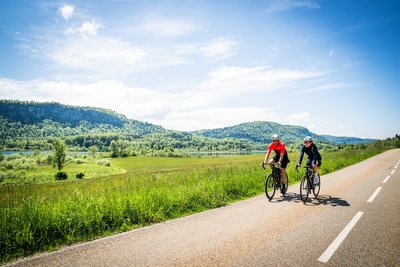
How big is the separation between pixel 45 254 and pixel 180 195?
166 inches

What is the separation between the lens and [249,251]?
4.49 m

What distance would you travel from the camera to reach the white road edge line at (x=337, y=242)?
4238 millimetres

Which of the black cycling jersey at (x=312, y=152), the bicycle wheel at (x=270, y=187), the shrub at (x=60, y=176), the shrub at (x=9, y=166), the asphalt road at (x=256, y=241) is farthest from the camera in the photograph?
the shrub at (x=9, y=166)

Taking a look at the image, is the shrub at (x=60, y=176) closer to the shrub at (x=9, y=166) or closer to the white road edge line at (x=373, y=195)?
the shrub at (x=9, y=166)

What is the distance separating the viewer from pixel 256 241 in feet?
16.3

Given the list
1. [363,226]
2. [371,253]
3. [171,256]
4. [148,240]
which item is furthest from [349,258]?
[148,240]

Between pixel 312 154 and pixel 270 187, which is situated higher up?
pixel 312 154

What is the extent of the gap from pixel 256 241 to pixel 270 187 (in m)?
4.75

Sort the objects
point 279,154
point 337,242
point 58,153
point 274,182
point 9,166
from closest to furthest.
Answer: point 337,242 → point 274,182 → point 279,154 → point 58,153 → point 9,166

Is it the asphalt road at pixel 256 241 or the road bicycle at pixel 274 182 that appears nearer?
the asphalt road at pixel 256 241

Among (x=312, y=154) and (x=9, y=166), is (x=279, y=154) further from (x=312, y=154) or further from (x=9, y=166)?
(x=9, y=166)

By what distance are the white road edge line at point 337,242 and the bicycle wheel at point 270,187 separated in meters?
2.94

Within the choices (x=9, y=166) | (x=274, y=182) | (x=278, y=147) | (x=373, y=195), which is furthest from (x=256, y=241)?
(x=9, y=166)

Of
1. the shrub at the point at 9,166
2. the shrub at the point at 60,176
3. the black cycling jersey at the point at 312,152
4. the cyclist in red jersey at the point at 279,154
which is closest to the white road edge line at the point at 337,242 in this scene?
the black cycling jersey at the point at 312,152
